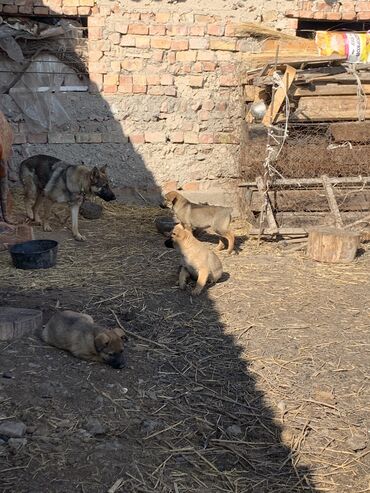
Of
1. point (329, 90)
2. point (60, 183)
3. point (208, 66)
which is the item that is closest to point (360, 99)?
point (329, 90)

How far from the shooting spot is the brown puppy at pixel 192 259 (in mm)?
6586

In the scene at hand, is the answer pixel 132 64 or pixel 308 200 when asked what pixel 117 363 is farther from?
pixel 132 64

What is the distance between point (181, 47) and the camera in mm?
9977

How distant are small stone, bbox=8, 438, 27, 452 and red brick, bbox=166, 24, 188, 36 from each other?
7.83 meters

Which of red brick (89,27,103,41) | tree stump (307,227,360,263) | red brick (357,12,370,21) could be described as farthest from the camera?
red brick (357,12,370,21)

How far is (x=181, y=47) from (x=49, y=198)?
3413 millimetres

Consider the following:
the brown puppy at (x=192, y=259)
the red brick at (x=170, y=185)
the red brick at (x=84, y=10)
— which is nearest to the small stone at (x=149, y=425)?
the brown puppy at (x=192, y=259)

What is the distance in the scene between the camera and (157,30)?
32.3 ft

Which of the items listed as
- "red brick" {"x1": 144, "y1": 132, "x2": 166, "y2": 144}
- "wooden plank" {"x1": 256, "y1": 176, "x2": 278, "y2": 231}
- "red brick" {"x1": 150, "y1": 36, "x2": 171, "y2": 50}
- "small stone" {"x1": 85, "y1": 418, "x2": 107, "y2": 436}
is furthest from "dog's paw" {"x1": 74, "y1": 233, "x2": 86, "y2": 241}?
"small stone" {"x1": 85, "y1": 418, "x2": 107, "y2": 436}

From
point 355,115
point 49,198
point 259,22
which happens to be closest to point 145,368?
point 49,198

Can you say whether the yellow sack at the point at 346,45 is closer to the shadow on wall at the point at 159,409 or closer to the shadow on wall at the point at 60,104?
the shadow on wall at the point at 60,104

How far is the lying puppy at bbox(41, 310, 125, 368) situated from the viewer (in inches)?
182

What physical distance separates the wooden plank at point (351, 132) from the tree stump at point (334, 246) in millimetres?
2077

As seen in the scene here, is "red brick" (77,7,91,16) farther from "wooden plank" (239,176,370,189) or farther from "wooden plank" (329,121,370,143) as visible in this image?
"wooden plank" (329,121,370,143)
